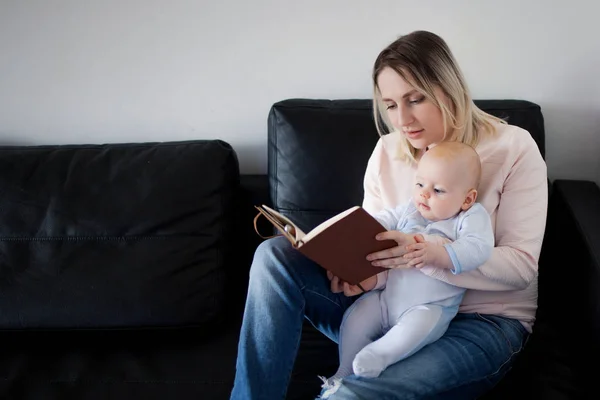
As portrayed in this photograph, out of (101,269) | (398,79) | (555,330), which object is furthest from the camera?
(101,269)

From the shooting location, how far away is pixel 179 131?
6.10ft

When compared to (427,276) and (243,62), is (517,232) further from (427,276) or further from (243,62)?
(243,62)

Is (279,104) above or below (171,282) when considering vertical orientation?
above

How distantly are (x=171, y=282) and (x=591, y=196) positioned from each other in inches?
45.7

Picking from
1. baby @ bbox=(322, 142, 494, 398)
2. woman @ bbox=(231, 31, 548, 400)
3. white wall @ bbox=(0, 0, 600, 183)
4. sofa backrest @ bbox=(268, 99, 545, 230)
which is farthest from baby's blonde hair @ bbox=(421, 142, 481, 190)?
white wall @ bbox=(0, 0, 600, 183)

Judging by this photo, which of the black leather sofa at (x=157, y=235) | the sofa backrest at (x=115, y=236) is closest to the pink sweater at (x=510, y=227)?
the black leather sofa at (x=157, y=235)

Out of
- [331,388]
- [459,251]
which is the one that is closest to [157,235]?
[331,388]

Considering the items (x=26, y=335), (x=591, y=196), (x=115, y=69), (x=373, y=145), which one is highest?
(x=115, y=69)

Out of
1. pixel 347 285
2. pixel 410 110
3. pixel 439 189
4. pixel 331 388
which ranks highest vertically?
pixel 410 110

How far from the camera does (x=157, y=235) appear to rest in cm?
156

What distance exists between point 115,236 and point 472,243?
0.96 meters

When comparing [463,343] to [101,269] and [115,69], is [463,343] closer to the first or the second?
[101,269]

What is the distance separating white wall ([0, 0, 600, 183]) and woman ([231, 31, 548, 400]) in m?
0.40

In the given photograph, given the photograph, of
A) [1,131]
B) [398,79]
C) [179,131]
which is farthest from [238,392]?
[1,131]
